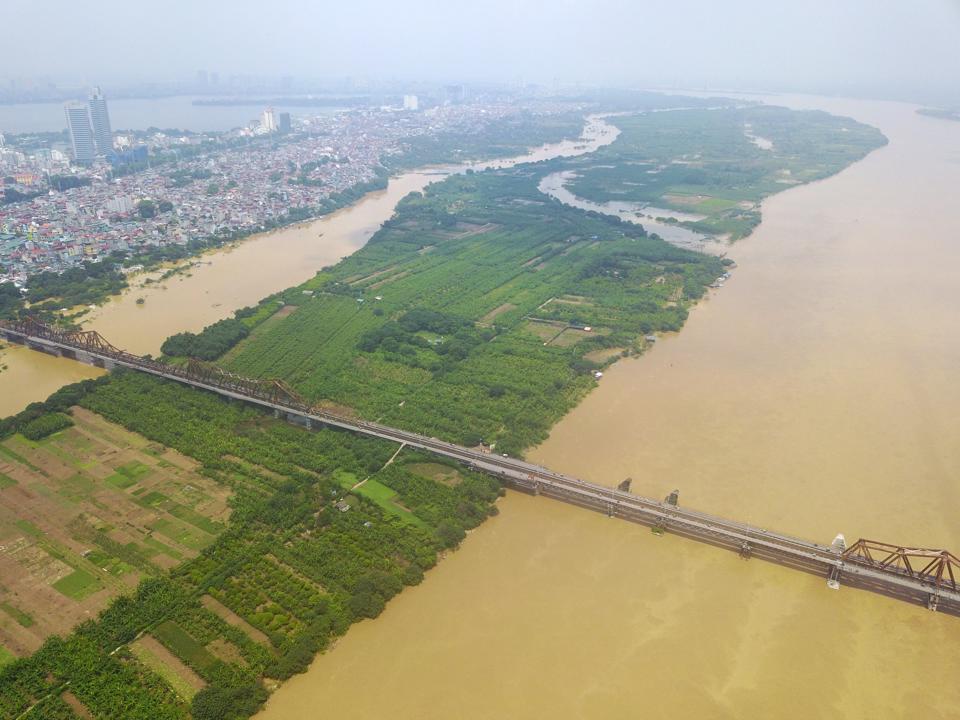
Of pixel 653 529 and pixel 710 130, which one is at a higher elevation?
pixel 710 130

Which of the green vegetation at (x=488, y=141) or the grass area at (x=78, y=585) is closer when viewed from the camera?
the grass area at (x=78, y=585)

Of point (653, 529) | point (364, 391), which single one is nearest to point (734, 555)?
point (653, 529)

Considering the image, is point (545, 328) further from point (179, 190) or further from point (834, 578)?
point (179, 190)

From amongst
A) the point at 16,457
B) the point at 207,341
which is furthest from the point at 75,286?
the point at 16,457

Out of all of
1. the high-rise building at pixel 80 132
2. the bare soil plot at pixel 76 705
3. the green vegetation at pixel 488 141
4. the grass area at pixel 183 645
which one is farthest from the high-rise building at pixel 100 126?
the bare soil plot at pixel 76 705

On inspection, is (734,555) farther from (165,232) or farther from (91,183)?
(91,183)

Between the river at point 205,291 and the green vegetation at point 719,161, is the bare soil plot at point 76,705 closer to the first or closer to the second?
the river at point 205,291

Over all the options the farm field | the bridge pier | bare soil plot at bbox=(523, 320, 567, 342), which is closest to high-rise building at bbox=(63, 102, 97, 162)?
bare soil plot at bbox=(523, 320, 567, 342)
